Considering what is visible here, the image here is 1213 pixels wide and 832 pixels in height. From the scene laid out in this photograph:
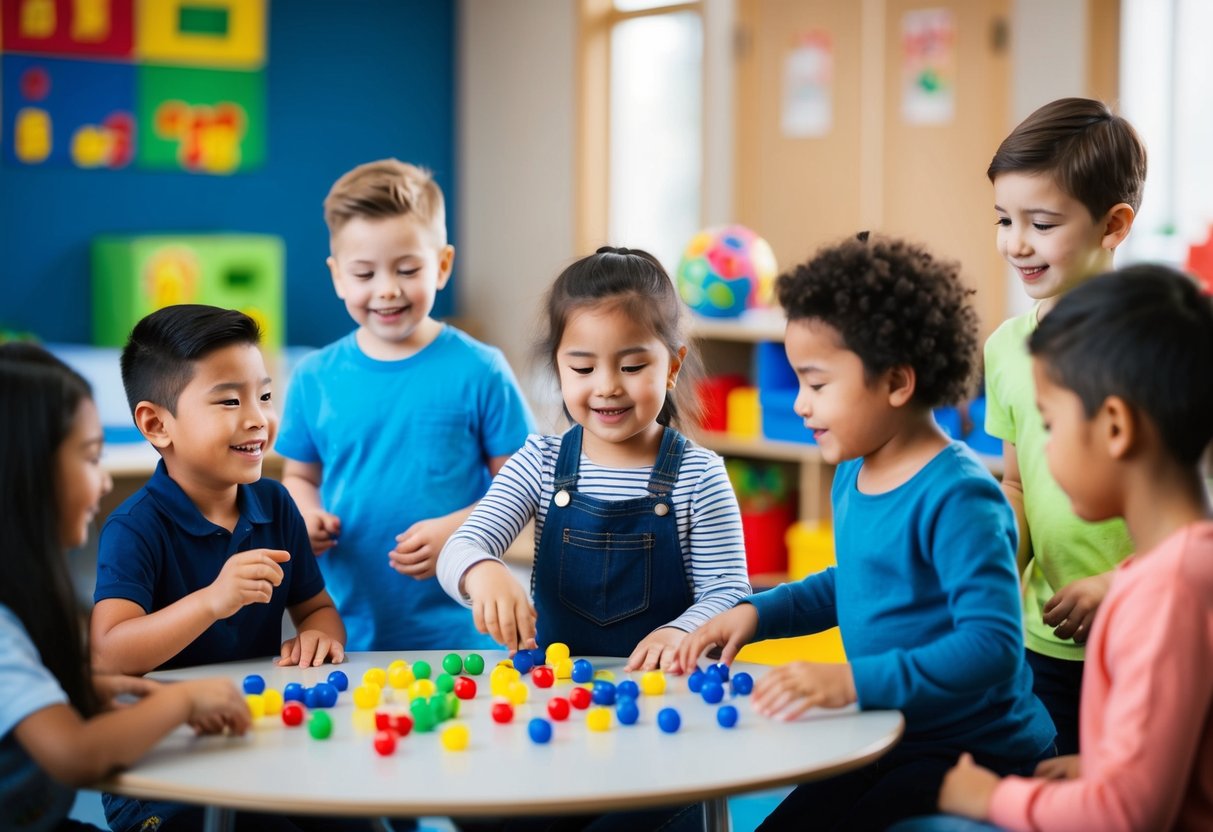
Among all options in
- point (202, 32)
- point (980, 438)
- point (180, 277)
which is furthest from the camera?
point (202, 32)

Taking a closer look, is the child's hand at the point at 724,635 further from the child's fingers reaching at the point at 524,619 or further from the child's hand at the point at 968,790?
the child's hand at the point at 968,790

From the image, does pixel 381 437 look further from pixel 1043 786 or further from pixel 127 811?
pixel 1043 786

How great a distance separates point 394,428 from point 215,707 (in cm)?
102

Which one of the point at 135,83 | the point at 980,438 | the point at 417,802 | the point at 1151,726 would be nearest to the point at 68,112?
the point at 135,83

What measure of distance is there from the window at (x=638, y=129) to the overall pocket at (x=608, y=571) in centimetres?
442

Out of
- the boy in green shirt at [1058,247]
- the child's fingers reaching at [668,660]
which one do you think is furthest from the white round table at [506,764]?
the boy in green shirt at [1058,247]

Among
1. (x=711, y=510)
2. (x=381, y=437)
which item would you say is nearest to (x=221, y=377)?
(x=381, y=437)

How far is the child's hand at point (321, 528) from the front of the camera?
243 centimetres

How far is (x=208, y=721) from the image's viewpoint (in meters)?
1.51

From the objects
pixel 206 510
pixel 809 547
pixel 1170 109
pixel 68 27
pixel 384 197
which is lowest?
pixel 809 547

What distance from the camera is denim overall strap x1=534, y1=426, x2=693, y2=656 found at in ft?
6.73

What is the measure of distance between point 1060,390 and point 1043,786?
15.8 inches

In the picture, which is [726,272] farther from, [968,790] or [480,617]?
[968,790]

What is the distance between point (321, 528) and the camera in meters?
2.43
